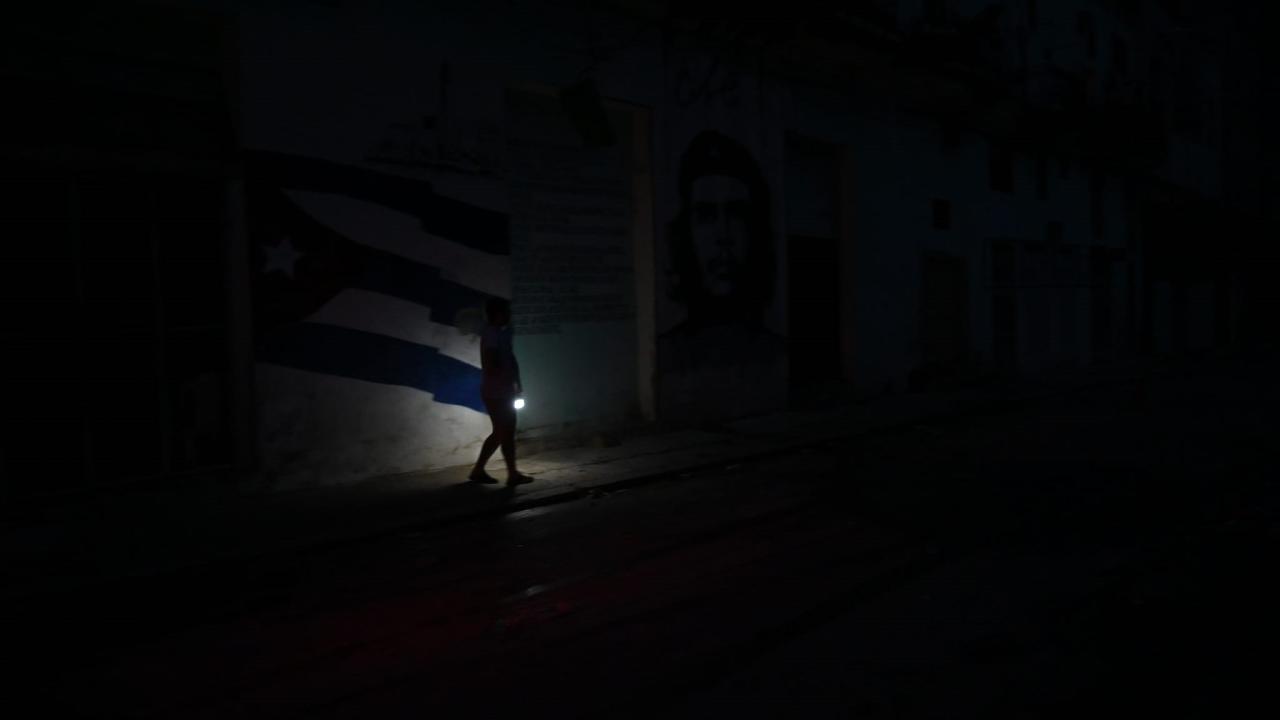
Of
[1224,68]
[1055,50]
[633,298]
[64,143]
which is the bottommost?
[633,298]

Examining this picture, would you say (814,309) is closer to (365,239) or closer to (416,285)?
(416,285)

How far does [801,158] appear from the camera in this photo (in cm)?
1541

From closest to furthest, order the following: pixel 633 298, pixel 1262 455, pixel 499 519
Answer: pixel 499 519 < pixel 1262 455 < pixel 633 298

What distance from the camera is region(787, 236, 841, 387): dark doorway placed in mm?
15133

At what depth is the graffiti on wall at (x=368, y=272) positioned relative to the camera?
8391 millimetres

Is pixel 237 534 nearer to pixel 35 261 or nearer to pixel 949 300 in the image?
pixel 35 261

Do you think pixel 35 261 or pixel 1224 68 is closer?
pixel 35 261

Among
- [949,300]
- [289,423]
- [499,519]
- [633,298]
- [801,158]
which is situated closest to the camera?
[499,519]

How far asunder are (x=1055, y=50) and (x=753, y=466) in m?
19.2

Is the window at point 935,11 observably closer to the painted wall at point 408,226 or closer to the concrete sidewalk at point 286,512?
the painted wall at point 408,226

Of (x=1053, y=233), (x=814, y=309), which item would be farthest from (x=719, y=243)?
(x=1053, y=233)

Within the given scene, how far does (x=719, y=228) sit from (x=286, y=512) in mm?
8064

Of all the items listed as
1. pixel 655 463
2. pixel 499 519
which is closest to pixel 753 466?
pixel 655 463

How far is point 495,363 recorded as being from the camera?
27.8ft
